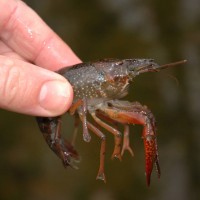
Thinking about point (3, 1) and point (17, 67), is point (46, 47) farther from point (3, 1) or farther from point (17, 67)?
point (17, 67)

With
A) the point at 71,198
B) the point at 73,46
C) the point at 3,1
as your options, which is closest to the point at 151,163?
the point at 3,1

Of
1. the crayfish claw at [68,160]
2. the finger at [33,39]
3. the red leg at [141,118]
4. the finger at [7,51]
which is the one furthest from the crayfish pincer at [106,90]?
the finger at [7,51]

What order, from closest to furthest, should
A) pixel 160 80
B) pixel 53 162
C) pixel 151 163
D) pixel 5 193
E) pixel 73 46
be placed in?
pixel 151 163 → pixel 5 193 → pixel 53 162 → pixel 160 80 → pixel 73 46

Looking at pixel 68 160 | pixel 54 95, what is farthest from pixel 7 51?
pixel 54 95

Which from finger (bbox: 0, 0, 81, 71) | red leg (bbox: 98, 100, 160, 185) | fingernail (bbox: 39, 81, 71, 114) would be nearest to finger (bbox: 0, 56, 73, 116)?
fingernail (bbox: 39, 81, 71, 114)

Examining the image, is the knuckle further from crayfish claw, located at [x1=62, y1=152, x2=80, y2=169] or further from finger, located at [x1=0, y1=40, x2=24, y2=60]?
finger, located at [x1=0, y1=40, x2=24, y2=60]

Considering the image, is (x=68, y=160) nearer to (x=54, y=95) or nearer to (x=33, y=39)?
(x=54, y=95)
